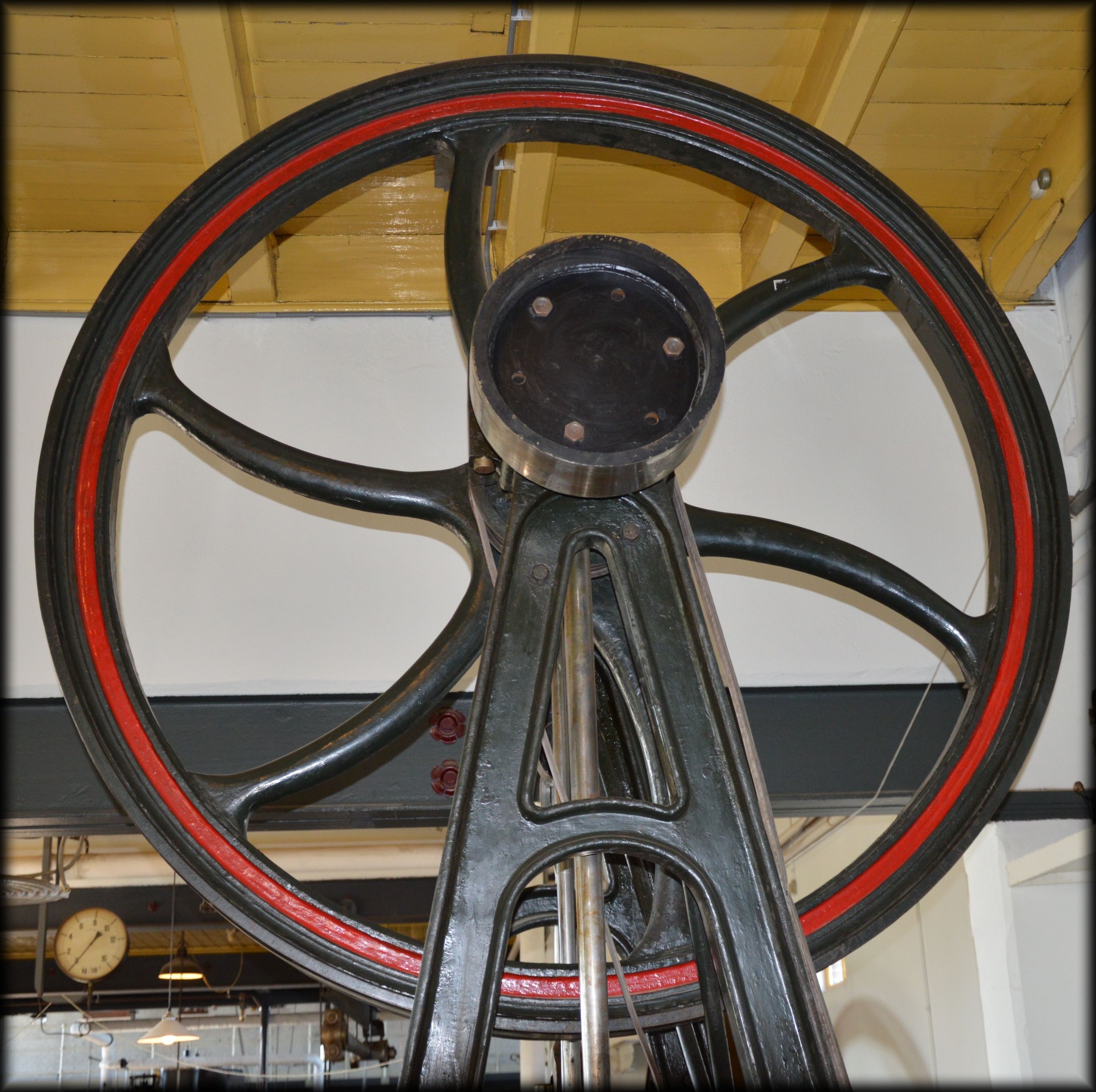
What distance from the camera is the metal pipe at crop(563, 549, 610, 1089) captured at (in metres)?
0.99

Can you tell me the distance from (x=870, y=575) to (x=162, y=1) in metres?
1.76

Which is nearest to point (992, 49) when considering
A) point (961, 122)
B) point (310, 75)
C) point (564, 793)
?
point (961, 122)

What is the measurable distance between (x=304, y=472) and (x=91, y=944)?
236 inches

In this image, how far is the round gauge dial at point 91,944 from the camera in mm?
6363

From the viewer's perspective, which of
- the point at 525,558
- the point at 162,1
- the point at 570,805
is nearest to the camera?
the point at 570,805

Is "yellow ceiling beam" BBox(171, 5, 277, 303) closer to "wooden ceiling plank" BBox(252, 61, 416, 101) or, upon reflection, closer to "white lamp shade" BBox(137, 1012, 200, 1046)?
"wooden ceiling plank" BBox(252, 61, 416, 101)

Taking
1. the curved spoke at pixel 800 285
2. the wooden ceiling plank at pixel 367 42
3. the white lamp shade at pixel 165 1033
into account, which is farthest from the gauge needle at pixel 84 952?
the curved spoke at pixel 800 285

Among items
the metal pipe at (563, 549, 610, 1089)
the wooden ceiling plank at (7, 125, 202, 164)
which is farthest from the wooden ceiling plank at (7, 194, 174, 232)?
the metal pipe at (563, 549, 610, 1089)

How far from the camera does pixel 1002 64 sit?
2.43 meters

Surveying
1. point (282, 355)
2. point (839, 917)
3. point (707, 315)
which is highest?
point (282, 355)

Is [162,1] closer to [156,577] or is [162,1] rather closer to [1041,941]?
[156,577]

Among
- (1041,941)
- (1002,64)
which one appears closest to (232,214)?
(1002,64)

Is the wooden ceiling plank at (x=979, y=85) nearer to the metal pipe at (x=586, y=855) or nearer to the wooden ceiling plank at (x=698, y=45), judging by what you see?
the wooden ceiling plank at (x=698, y=45)

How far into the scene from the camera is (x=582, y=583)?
1.20 meters
